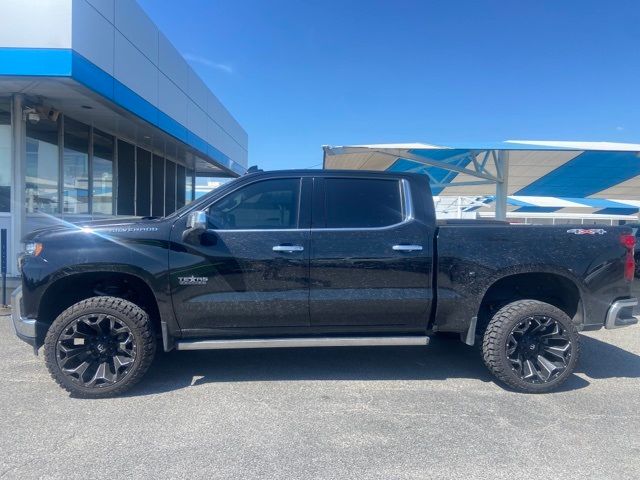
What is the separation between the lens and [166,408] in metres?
3.74

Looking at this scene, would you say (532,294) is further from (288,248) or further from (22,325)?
(22,325)

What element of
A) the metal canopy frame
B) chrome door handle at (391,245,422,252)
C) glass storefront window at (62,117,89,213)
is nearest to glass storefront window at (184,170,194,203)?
glass storefront window at (62,117,89,213)

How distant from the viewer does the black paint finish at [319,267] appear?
3.90 meters

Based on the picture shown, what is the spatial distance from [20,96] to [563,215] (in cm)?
3535

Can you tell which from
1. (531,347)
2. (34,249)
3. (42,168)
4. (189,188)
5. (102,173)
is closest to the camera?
(34,249)

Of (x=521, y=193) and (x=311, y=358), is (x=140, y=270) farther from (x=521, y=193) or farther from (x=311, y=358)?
(x=521, y=193)

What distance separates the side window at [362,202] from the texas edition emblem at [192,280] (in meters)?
1.22

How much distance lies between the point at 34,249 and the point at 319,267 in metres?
2.51

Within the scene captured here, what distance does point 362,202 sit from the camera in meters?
4.28

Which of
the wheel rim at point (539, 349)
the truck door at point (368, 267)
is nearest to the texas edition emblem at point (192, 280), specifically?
the truck door at point (368, 267)

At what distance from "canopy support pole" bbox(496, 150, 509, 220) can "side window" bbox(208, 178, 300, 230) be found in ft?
24.0

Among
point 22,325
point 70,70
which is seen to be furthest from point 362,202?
point 70,70

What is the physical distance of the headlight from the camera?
3.88m

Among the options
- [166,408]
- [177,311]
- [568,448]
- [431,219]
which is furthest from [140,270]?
[568,448]
